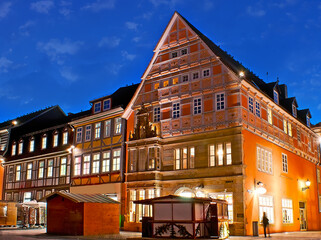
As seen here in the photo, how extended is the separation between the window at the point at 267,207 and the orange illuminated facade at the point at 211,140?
66 mm

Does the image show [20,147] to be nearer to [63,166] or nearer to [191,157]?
[63,166]

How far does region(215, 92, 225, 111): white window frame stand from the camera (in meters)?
26.8

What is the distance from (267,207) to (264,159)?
10.8 feet

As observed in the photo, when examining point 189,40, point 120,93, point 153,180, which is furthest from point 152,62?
point 153,180

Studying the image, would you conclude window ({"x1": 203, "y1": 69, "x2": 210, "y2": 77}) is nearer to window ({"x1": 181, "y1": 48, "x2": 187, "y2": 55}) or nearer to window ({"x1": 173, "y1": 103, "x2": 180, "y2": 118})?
window ({"x1": 181, "y1": 48, "x2": 187, "y2": 55})

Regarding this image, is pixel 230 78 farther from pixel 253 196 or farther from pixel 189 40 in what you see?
pixel 253 196

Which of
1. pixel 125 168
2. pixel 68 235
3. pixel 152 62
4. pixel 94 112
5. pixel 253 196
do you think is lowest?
pixel 68 235

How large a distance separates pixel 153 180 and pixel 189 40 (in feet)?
34.4

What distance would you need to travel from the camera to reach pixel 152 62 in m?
31.6

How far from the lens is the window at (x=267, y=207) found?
86.1 ft

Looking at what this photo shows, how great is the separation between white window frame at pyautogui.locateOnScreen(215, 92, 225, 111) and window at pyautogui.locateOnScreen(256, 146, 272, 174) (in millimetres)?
3728

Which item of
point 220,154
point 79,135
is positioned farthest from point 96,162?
point 220,154

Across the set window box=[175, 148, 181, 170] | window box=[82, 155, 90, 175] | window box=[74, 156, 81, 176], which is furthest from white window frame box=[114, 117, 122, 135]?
window box=[175, 148, 181, 170]

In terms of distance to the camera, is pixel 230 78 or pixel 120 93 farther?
A: pixel 120 93
